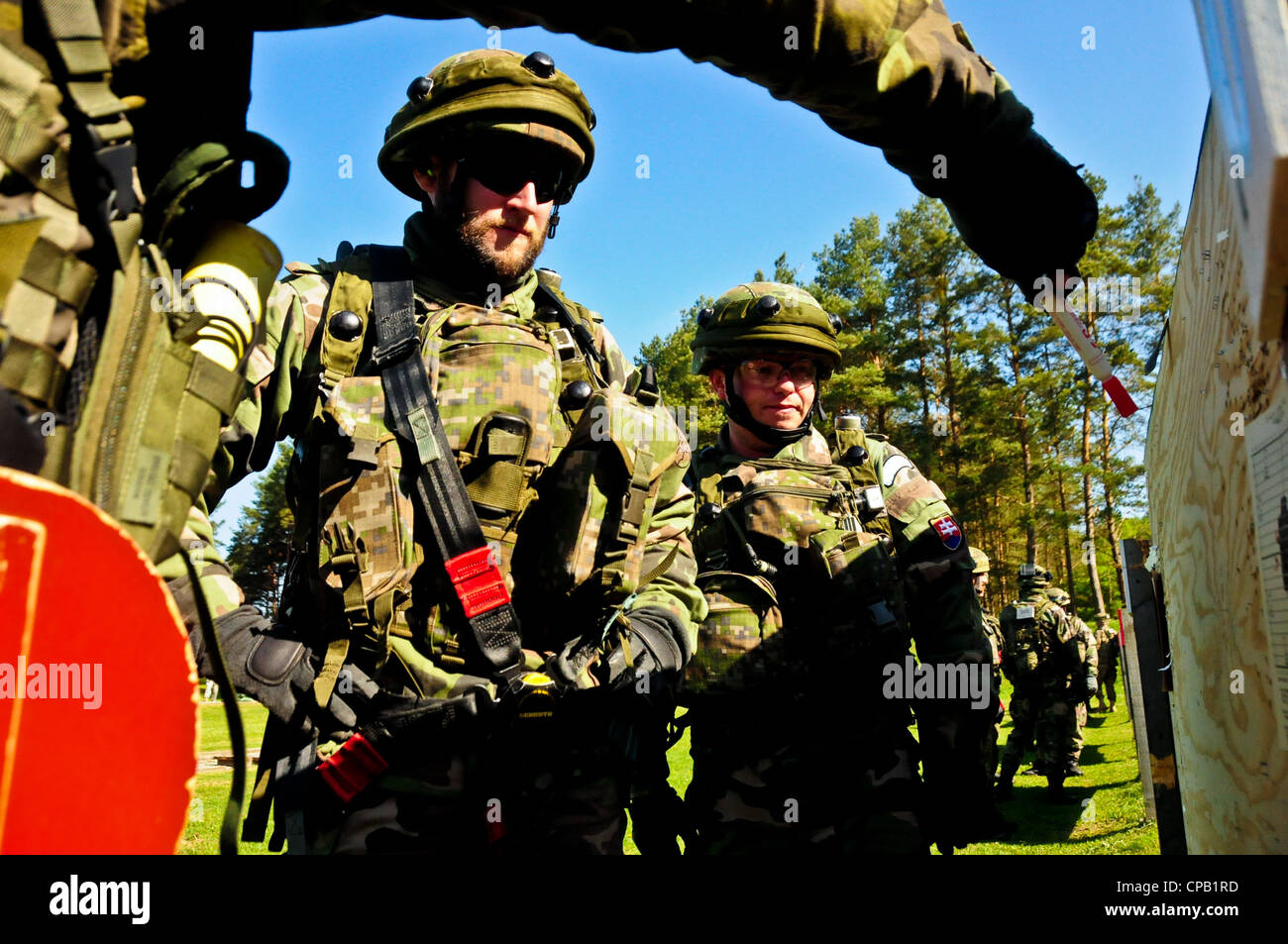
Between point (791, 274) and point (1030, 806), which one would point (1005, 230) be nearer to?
point (1030, 806)

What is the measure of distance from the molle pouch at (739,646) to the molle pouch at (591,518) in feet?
4.24

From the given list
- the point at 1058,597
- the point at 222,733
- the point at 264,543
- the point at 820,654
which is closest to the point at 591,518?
the point at 820,654

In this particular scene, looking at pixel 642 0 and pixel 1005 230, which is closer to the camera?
pixel 642 0

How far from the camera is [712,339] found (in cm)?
454

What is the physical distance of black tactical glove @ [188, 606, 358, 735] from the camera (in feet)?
7.11

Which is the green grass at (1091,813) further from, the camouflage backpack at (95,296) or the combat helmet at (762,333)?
the camouflage backpack at (95,296)

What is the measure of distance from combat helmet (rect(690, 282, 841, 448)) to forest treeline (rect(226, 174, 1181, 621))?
27.8m

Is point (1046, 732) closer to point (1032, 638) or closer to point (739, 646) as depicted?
point (1032, 638)

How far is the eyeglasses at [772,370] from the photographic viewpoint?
4496mm

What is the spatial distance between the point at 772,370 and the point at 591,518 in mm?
2108

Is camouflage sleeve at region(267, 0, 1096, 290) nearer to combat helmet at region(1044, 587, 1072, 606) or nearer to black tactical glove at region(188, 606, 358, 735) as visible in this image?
black tactical glove at region(188, 606, 358, 735)
